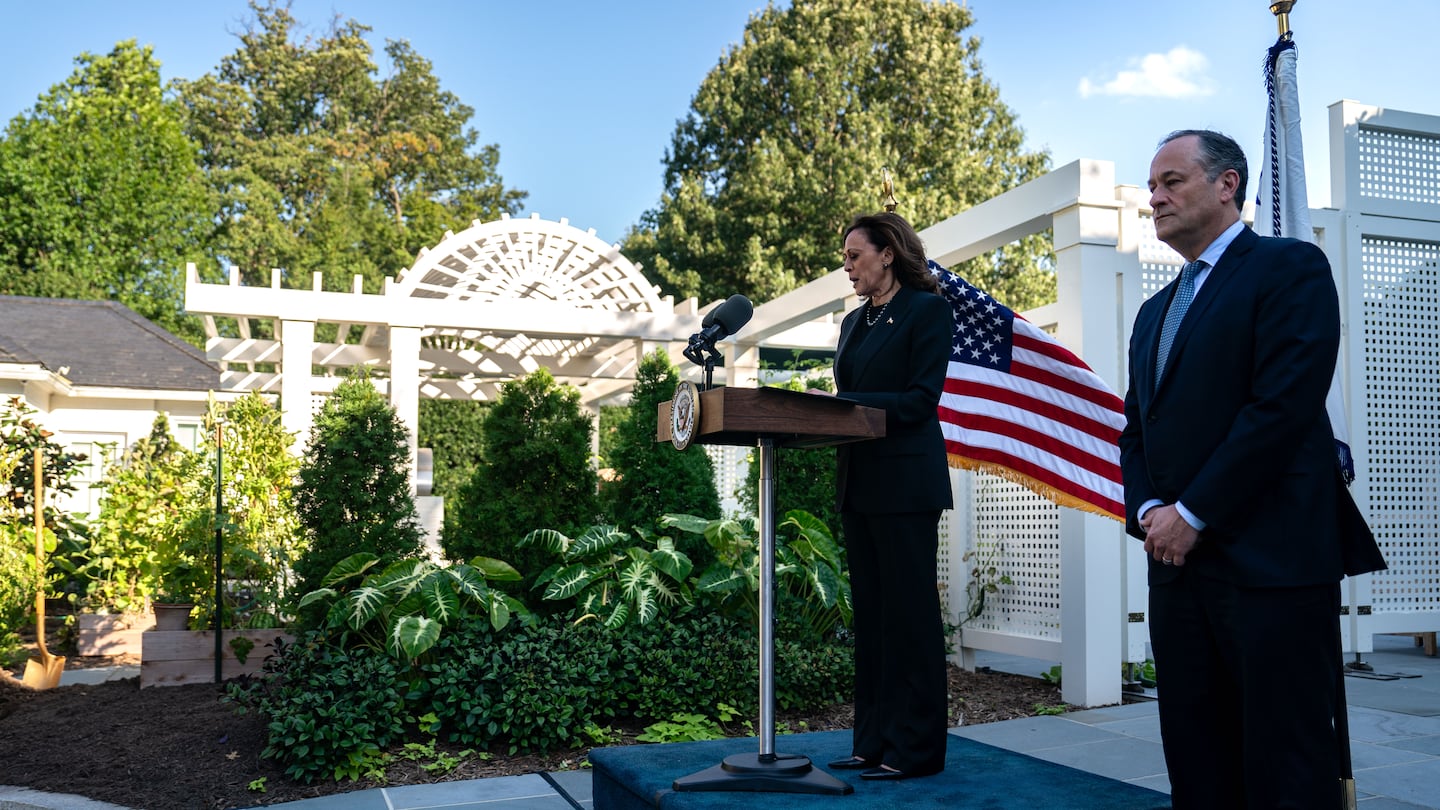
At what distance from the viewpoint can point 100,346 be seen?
56.1 feet

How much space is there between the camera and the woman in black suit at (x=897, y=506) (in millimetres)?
2951

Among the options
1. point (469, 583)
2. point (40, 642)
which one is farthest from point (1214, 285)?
point (40, 642)

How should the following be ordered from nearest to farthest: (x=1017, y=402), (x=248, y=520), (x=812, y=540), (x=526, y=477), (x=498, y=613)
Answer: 1. (x=498, y=613)
2. (x=1017, y=402)
3. (x=812, y=540)
4. (x=526, y=477)
5. (x=248, y=520)

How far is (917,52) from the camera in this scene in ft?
71.4

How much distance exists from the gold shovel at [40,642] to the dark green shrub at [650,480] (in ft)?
12.2

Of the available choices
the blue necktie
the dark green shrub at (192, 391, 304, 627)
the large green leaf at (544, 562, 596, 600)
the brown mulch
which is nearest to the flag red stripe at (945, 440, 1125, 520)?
the brown mulch

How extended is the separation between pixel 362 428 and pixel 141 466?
3.65m

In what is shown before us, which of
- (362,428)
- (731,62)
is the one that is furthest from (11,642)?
(731,62)

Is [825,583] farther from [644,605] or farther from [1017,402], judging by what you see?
[1017,402]

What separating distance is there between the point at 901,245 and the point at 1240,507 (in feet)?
4.40

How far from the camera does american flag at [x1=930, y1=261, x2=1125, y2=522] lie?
17.2 ft

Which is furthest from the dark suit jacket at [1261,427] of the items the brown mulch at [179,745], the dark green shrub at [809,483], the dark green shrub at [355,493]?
the dark green shrub at [809,483]

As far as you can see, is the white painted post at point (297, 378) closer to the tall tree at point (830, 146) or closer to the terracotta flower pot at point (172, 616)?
the terracotta flower pot at point (172, 616)

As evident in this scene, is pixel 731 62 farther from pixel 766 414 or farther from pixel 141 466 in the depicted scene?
pixel 766 414
